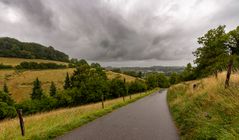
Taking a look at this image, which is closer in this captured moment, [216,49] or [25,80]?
[216,49]

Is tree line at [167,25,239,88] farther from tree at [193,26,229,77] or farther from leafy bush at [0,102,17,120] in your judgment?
leafy bush at [0,102,17,120]

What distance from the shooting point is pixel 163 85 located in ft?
401

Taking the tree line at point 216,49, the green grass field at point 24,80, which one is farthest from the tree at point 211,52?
the green grass field at point 24,80

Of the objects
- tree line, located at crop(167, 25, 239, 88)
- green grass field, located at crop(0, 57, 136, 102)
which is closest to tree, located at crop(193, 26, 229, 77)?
tree line, located at crop(167, 25, 239, 88)

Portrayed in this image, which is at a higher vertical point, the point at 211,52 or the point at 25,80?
the point at 211,52

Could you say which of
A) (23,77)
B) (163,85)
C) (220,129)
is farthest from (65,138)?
(163,85)

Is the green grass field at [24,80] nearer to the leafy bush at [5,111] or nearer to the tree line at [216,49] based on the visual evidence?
the leafy bush at [5,111]

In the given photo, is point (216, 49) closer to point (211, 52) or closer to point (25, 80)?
point (211, 52)

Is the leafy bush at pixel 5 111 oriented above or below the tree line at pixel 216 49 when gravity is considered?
below

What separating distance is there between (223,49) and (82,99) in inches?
1452

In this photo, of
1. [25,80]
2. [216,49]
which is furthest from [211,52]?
[25,80]

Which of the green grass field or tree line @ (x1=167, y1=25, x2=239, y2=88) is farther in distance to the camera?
the green grass field

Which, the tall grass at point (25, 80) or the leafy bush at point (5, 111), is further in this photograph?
the tall grass at point (25, 80)

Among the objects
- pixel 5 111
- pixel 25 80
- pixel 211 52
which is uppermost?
pixel 211 52
